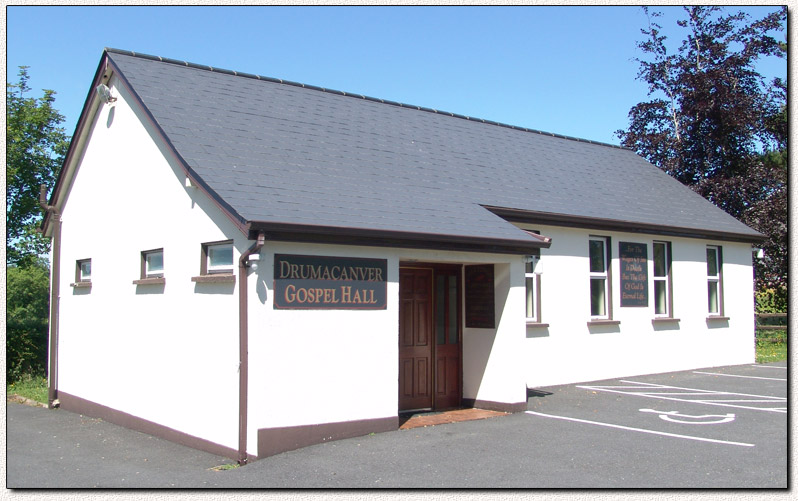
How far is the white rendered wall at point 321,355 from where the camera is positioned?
8.22 metres

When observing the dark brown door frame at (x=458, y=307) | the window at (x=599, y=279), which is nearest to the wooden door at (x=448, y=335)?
the dark brown door frame at (x=458, y=307)

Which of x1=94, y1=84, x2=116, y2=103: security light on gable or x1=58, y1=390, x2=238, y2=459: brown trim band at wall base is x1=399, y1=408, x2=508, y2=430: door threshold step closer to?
x1=58, y1=390, x2=238, y2=459: brown trim band at wall base

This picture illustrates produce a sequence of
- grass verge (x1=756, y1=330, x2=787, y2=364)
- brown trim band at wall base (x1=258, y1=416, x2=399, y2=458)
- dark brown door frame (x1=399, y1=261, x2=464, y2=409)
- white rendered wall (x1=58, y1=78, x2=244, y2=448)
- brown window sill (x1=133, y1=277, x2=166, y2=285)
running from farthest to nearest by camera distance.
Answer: grass verge (x1=756, y1=330, x2=787, y2=364)
dark brown door frame (x1=399, y1=261, x2=464, y2=409)
brown window sill (x1=133, y1=277, x2=166, y2=285)
white rendered wall (x1=58, y1=78, x2=244, y2=448)
brown trim band at wall base (x1=258, y1=416, x2=399, y2=458)

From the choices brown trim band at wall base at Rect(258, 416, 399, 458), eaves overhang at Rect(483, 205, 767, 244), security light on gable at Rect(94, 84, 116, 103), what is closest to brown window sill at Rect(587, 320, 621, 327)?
eaves overhang at Rect(483, 205, 767, 244)

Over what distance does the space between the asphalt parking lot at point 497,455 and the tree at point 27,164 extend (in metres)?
8.42

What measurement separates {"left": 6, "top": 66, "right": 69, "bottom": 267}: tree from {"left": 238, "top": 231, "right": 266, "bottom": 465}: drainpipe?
11719 millimetres

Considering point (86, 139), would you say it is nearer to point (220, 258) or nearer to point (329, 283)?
point (220, 258)

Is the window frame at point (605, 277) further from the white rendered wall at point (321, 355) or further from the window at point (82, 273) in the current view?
the window at point (82, 273)

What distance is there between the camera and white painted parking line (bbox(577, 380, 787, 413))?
1086 cm

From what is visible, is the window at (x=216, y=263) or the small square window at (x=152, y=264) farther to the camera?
the small square window at (x=152, y=264)

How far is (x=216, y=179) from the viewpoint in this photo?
353 inches

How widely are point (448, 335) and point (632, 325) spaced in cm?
563

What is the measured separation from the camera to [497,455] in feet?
26.9

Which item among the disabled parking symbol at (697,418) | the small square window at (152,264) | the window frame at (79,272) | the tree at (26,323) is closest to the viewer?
the disabled parking symbol at (697,418)
